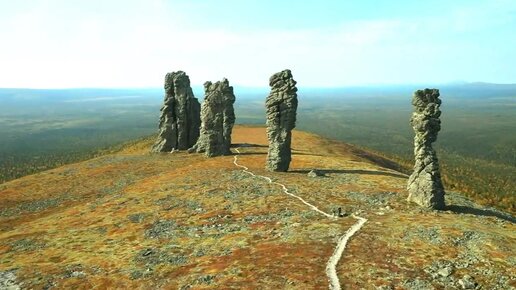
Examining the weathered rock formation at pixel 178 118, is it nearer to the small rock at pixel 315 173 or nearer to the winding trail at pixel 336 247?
the small rock at pixel 315 173

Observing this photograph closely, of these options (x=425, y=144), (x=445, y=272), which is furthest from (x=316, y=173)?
(x=445, y=272)

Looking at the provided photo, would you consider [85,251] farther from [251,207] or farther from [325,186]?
[325,186]

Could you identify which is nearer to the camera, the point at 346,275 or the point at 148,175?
the point at 346,275

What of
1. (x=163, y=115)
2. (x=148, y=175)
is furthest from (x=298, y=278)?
(x=163, y=115)

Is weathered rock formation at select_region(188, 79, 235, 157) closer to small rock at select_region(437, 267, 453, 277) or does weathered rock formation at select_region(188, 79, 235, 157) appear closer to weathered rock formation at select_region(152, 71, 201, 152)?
weathered rock formation at select_region(152, 71, 201, 152)

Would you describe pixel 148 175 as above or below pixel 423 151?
below

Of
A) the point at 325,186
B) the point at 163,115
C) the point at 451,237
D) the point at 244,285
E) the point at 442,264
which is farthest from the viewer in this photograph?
the point at 163,115

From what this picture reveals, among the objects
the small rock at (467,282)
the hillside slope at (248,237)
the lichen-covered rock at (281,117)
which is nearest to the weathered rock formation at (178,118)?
the hillside slope at (248,237)

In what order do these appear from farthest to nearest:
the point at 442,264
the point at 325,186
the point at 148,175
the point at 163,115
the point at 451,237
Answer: the point at 163,115
the point at 148,175
the point at 325,186
the point at 451,237
the point at 442,264

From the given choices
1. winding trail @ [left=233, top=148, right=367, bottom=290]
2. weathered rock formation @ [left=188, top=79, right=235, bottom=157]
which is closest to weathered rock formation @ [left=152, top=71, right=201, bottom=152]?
weathered rock formation @ [left=188, top=79, right=235, bottom=157]
